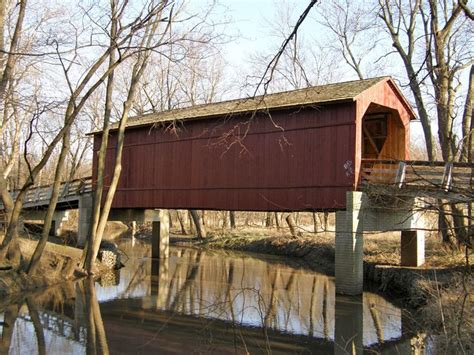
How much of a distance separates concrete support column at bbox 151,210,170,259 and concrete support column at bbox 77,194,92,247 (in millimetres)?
2607

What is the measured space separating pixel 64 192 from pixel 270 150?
33.7 feet

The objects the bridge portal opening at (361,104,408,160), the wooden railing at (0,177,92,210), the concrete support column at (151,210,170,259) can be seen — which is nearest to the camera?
the bridge portal opening at (361,104,408,160)

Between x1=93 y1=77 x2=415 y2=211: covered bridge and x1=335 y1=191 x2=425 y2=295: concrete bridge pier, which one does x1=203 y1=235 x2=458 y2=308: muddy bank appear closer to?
x1=335 y1=191 x2=425 y2=295: concrete bridge pier

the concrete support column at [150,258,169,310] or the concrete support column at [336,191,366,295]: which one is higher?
the concrete support column at [336,191,366,295]

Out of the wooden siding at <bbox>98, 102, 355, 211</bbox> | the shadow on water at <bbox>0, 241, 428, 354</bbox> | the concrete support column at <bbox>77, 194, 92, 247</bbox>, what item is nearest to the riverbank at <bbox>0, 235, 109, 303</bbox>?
the shadow on water at <bbox>0, 241, 428, 354</bbox>

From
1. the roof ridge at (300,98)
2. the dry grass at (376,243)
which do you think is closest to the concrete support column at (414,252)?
the dry grass at (376,243)

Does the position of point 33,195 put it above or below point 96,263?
above

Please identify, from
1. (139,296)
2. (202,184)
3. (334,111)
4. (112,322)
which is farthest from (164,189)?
(112,322)

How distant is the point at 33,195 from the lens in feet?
73.4

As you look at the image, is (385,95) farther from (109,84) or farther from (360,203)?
(109,84)

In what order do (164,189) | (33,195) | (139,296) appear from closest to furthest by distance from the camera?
(139,296)
(164,189)
(33,195)

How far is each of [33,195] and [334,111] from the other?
15049 millimetres

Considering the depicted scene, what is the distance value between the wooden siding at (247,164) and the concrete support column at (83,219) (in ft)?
3.67

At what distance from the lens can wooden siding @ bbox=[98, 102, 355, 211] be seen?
1314cm
